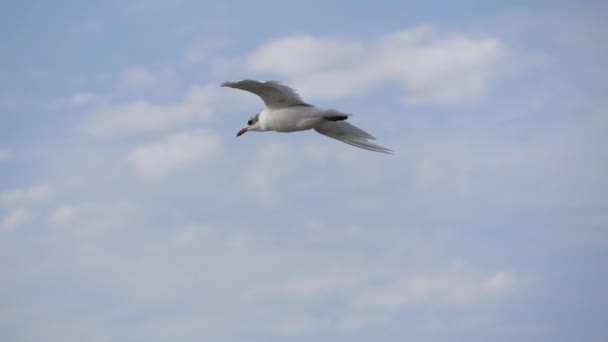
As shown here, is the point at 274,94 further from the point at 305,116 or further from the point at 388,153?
the point at 388,153

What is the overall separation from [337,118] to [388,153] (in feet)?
9.90

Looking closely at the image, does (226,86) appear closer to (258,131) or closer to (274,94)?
(274,94)

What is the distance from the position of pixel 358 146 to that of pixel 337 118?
3.09 meters

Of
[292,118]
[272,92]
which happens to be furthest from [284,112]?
[272,92]

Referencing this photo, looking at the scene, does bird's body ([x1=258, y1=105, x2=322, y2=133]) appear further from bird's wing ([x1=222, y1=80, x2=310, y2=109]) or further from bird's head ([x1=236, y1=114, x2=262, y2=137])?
bird's head ([x1=236, y1=114, x2=262, y2=137])

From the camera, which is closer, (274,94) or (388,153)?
(274,94)

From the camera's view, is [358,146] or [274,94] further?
[358,146]

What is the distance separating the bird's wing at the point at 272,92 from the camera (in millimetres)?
31531

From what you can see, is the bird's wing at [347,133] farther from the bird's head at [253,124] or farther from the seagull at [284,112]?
the bird's head at [253,124]

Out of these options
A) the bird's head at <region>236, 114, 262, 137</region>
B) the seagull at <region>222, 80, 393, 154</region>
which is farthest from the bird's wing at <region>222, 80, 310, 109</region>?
the bird's head at <region>236, 114, 262, 137</region>

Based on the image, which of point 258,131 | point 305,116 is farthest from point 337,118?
point 258,131

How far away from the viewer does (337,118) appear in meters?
33.2

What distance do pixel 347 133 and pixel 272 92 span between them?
4.38 m

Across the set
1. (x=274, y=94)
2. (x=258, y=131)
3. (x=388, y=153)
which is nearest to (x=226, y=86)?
(x=274, y=94)
